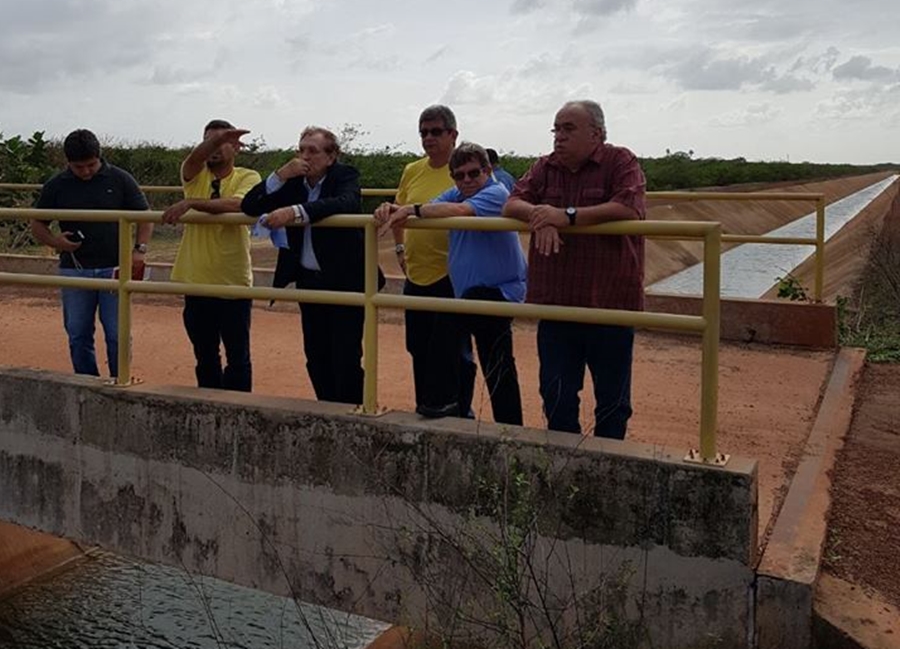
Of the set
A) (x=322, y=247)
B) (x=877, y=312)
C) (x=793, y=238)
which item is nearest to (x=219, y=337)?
(x=322, y=247)

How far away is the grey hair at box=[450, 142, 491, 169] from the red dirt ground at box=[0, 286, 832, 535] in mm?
1184

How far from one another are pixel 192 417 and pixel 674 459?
7.55 feet

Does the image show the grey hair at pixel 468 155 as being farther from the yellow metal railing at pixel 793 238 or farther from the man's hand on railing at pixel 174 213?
the yellow metal railing at pixel 793 238

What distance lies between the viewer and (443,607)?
3973 mm

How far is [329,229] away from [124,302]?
3.73 ft

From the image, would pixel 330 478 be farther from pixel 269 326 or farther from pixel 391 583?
pixel 269 326

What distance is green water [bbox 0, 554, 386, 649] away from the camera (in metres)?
6.27

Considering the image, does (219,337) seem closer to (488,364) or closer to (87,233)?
(87,233)

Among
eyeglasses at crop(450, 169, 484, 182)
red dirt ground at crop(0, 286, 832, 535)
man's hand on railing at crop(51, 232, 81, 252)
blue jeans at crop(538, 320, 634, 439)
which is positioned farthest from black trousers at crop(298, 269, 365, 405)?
man's hand on railing at crop(51, 232, 81, 252)

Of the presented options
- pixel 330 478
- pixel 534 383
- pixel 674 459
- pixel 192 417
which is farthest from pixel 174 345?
pixel 674 459

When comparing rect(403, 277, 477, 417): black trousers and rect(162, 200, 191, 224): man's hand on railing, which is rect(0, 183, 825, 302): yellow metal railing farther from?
rect(403, 277, 477, 417): black trousers

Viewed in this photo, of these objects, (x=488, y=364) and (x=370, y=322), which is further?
(x=488, y=364)

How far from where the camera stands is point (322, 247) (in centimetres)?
453

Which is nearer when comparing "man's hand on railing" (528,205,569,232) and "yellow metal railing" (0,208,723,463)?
"yellow metal railing" (0,208,723,463)
